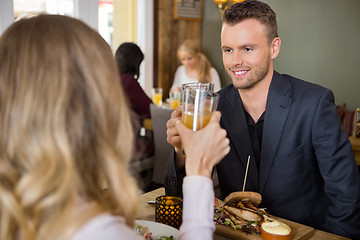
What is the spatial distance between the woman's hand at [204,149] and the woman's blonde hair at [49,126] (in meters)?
0.31

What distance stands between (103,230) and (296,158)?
1.19 metres

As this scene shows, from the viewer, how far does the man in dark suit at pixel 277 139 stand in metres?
1.56

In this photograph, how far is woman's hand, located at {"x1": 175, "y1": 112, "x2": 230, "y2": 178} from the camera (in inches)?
40.4

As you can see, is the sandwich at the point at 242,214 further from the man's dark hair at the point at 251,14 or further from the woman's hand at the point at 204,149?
the man's dark hair at the point at 251,14

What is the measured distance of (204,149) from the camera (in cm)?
106

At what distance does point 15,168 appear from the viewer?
2.43 feet

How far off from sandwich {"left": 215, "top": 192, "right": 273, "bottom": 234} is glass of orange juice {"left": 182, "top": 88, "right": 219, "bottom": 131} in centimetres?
32

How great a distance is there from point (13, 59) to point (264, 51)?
1367mm

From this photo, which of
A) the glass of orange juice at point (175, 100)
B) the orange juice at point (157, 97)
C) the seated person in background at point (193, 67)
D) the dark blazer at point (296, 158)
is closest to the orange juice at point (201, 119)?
the dark blazer at point (296, 158)

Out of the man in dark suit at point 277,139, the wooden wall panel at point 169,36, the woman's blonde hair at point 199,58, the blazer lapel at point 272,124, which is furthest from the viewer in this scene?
the wooden wall panel at point 169,36

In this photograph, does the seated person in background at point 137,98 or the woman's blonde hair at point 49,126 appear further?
the seated person in background at point 137,98

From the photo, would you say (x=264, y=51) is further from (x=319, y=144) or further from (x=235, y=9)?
(x=319, y=144)

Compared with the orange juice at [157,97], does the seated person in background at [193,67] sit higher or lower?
higher

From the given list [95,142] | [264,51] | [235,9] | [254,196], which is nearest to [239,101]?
[264,51]
